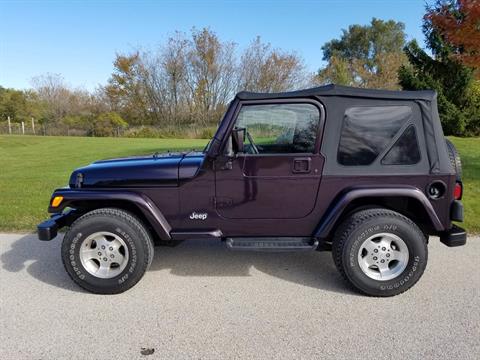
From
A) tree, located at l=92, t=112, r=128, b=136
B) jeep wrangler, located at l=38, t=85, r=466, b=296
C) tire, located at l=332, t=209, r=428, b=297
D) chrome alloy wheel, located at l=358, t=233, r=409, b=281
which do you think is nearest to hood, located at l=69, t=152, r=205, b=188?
jeep wrangler, located at l=38, t=85, r=466, b=296

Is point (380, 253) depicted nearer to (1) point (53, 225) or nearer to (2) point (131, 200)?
(2) point (131, 200)

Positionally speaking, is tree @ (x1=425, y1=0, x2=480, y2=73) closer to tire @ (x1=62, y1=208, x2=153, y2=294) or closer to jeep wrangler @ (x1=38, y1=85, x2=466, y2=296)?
jeep wrangler @ (x1=38, y1=85, x2=466, y2=296)

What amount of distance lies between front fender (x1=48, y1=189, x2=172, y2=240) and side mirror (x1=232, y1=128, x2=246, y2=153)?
96cm

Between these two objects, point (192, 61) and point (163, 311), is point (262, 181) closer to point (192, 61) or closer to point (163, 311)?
point (163, 311)

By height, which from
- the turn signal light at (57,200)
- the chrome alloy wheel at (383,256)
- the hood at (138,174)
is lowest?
the chrome alloy wheel at (383,256)

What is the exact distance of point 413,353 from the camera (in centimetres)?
232

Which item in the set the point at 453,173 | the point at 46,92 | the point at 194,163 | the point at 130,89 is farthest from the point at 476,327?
the point at 46,92

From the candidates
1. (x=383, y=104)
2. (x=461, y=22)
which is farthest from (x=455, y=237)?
(x=461, y=22)

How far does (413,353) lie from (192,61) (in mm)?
38134

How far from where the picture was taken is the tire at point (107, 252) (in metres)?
3.17

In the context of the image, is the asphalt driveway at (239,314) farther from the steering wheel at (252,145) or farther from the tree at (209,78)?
the tree at (209,78)

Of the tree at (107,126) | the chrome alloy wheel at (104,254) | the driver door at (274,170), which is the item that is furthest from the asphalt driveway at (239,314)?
the tree at (107,126)

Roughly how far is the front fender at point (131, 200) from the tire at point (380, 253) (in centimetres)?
163

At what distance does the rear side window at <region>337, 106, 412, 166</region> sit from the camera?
3131mm
